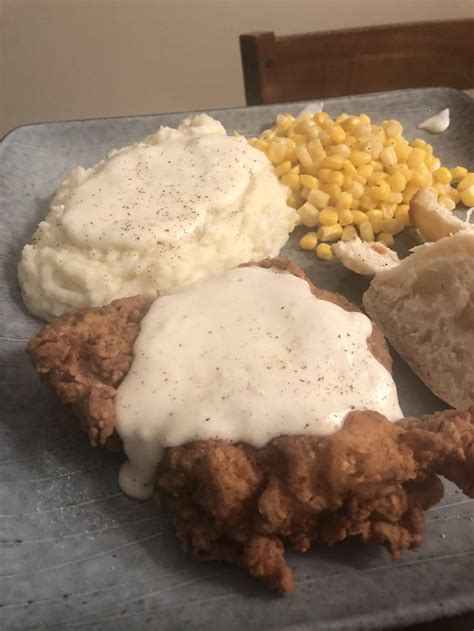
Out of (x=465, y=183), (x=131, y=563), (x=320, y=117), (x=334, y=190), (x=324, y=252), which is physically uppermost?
(x=320, y=117)

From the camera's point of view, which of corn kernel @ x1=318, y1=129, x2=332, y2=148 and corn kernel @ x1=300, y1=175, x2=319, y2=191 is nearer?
corn kernel @ x1=300, y1=175, x2=319, y2=191

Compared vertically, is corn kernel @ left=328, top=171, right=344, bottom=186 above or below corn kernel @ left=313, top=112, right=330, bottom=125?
below

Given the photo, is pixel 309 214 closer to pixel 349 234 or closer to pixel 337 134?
pixel 349 234

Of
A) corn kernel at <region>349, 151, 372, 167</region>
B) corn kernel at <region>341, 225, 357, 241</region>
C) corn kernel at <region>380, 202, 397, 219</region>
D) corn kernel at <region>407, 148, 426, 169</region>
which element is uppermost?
corn kernel at <region>349, 151, 372, 167</region>

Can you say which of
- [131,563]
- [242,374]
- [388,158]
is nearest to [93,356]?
[242,374]

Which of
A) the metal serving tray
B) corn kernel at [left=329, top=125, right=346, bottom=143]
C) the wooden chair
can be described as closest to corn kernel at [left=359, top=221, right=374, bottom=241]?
corn kernel at [left=329, top=125, right=346, bottom=143]

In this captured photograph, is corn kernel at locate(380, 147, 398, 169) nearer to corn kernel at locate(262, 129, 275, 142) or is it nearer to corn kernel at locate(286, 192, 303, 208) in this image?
corn kernel at locate(286, 192, 303, 208)

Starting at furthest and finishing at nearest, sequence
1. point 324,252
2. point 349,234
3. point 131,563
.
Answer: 1. point 349,234
2. point 324,252
3. point 131,563

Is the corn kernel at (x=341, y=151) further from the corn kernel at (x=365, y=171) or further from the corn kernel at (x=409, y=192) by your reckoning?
the corn kernel at (x=409, y=192)
